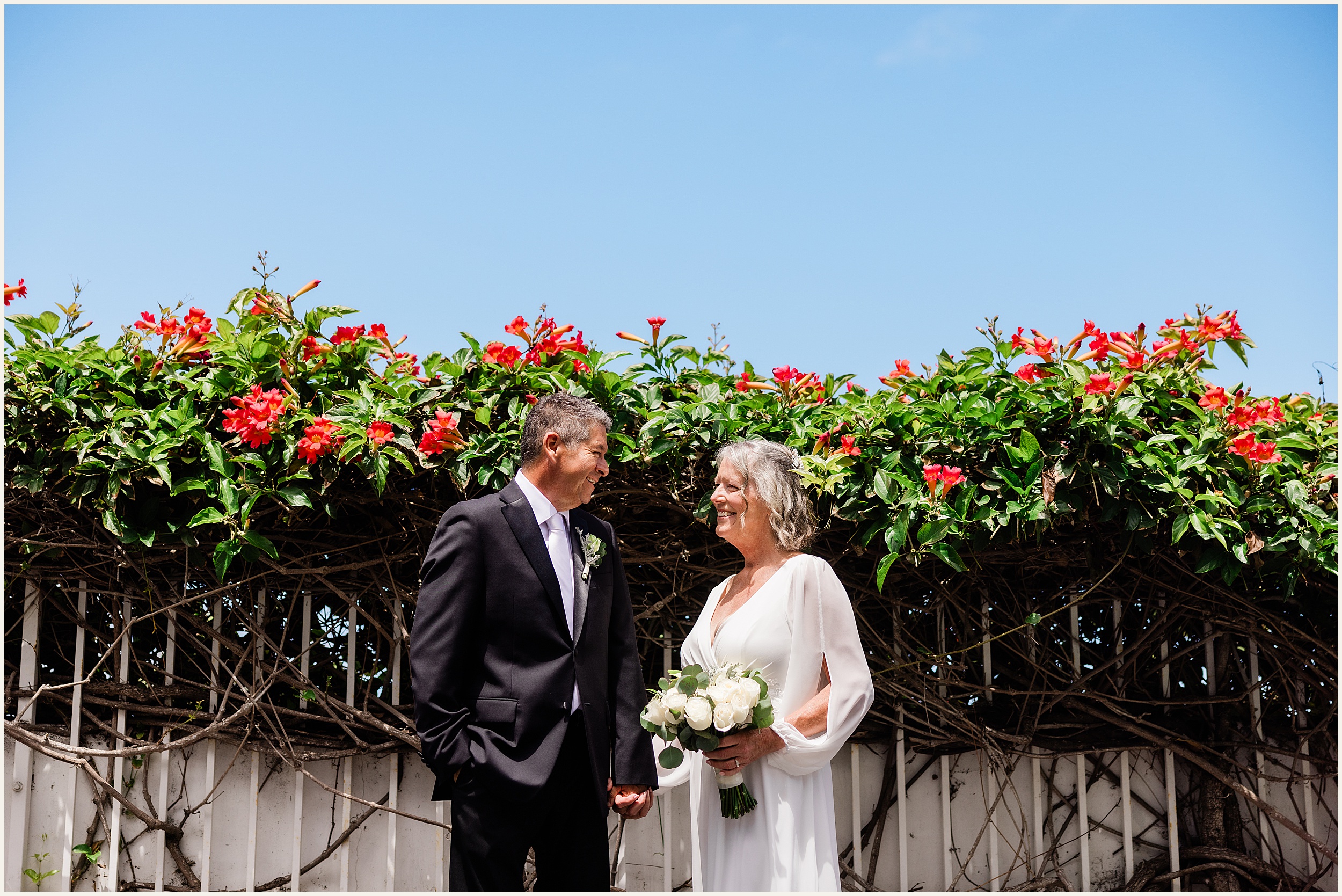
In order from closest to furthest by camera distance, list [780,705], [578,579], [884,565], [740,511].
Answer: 1. [578,579]
2. [780,705]
3. [740,511]
4. [884,565]

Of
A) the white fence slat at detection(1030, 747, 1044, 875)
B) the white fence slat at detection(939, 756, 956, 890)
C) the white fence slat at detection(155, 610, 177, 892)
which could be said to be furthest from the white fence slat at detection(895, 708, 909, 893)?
the white fence slat at detection(155, 610, 177, 892)

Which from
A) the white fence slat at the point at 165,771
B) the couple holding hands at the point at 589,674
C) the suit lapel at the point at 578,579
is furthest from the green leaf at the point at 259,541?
the suit lapel at the point at 578,579

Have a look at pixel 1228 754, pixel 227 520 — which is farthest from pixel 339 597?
pixel 1228 754

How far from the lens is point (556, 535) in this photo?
9.34 feet

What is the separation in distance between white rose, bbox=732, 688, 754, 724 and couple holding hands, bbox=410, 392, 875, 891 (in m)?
0.13

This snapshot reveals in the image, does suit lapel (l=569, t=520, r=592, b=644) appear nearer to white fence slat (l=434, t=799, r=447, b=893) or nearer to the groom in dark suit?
the groom in dark suit

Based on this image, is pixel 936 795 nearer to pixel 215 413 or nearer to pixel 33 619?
pixel 215 413

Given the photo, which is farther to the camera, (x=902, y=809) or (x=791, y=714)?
(x=902, y=809)

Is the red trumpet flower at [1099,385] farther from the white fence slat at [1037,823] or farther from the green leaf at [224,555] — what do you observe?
the green leaf at [224,555]

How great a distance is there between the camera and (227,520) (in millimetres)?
3285

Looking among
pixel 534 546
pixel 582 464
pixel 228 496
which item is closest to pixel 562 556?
pixel 534 546

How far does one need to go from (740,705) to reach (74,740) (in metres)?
2.47

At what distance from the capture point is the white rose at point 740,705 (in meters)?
2.67

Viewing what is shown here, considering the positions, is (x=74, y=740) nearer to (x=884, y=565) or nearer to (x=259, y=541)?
(x=259, y=541)
